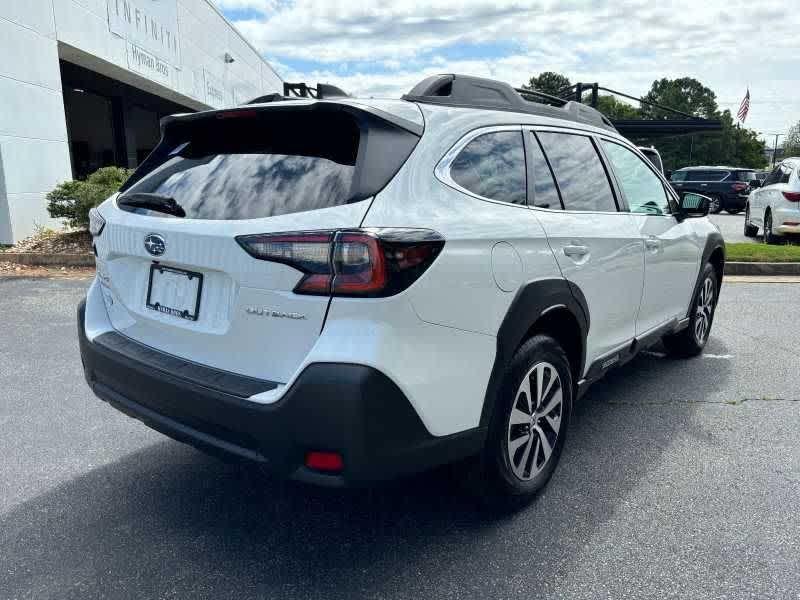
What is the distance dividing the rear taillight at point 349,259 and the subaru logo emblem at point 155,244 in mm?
543

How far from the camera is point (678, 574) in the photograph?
239 cm

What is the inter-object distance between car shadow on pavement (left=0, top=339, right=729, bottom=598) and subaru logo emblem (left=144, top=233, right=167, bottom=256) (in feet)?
2.86

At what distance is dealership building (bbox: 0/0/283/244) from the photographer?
32.6 ft

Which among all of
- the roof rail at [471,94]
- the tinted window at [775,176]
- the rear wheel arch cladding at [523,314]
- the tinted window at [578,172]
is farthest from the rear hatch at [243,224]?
the tinted window at [775,176]

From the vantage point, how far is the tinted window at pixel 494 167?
2.53m

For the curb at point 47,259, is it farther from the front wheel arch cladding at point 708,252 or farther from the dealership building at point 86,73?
the front wheel arch cladding at point 708,252

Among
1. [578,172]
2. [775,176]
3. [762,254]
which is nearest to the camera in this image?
[578,172]

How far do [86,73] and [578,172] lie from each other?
17284 mm

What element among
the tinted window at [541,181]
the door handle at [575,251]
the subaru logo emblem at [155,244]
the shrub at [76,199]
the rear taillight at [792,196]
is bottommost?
the shrub at [76,199]

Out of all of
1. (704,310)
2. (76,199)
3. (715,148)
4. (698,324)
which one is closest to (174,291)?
(698,324)

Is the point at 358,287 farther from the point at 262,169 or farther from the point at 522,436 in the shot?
the point at 522,436

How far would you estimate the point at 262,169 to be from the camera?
2414mm

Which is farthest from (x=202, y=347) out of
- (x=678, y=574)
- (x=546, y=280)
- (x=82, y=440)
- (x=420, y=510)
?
(x=678, y=574)

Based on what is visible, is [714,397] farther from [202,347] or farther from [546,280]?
[202,347]
